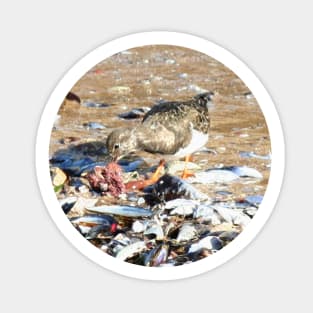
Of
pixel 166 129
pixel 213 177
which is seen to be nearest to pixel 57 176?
pixel 166 129

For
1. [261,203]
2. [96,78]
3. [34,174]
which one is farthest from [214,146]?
[34,174]

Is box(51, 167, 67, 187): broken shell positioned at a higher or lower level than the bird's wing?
lower

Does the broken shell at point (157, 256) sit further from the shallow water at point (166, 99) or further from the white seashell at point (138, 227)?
the shallow water at point (166, 99)

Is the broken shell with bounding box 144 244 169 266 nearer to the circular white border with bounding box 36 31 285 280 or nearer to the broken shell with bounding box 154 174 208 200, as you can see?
the circular white border with bounding box 36 31 285 280

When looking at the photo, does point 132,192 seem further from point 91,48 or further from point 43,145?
point 91,48

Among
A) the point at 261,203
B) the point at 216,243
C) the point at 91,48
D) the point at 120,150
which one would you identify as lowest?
the point at 216,243

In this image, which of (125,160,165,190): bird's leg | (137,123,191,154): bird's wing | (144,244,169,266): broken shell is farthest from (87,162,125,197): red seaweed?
(144,244,169,266): broken shell

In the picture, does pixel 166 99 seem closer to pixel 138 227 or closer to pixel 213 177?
pixel 213 177
